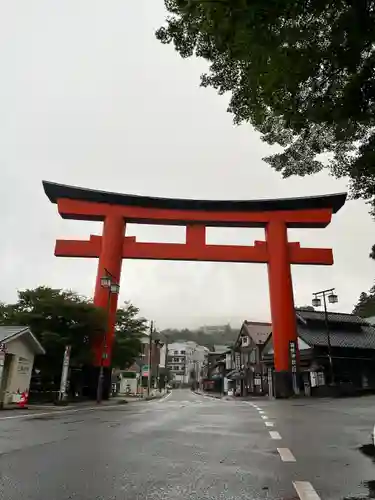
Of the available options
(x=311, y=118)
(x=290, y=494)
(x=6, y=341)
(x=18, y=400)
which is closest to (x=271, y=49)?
(x=311, y=118)

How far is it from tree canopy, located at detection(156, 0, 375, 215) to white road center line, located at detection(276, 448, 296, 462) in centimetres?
441

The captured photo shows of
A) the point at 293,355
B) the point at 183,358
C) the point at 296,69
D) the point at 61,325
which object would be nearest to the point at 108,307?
the point at 61,325

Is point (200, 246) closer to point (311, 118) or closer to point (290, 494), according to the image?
point (311, 118)

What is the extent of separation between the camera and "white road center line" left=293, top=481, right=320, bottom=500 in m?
3.11

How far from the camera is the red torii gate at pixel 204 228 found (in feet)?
74.3

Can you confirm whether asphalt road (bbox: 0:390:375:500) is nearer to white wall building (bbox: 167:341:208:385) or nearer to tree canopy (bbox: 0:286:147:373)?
tree canopy (bbox: 0:286:147:373)

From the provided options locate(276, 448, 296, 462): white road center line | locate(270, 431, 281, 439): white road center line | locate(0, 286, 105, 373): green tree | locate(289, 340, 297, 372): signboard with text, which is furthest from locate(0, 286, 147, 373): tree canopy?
locate(276, 448, 296, 462): white road center line

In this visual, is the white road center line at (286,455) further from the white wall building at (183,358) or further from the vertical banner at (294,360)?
the white wall building at (183,358)

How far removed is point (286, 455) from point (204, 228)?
62.8 feet

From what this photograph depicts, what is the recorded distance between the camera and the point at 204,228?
23656mm

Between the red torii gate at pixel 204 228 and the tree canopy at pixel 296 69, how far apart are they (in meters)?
15.5

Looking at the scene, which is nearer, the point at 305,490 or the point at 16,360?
the point at 305,490

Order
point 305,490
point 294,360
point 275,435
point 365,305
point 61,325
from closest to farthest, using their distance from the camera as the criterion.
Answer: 1. point 305,490
2. point 275,435
3. point 61,325
4. point 294,360
5. point 365,305

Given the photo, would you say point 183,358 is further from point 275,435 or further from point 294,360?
point 275,435
